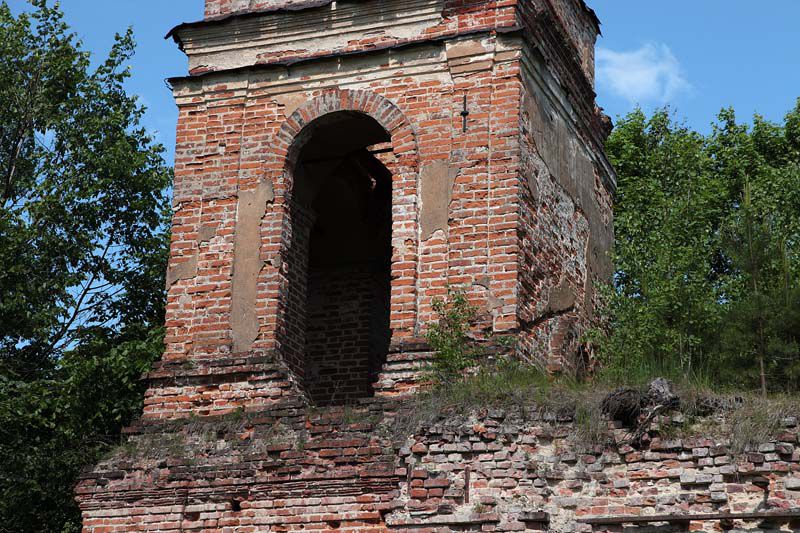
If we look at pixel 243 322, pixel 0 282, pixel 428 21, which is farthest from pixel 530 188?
pixel 0 282

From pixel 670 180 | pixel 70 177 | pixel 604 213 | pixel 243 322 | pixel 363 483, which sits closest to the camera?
pixel 363 483

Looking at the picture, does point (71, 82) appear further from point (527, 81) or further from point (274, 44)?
point (527, 81)

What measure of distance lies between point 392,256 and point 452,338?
1.13 metres

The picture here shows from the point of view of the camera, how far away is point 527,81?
444 inches

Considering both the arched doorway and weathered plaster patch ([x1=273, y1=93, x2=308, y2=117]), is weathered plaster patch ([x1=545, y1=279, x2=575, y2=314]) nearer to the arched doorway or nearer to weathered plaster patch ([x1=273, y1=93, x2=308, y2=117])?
the arched doorway

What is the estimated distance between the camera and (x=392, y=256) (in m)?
11.1

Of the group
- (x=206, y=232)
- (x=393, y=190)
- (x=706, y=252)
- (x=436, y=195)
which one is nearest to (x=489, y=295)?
(x=436, y=195)

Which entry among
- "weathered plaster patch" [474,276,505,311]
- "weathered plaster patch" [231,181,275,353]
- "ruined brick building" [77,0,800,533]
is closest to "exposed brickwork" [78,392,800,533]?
"ruined brick building" [77,0,800,533]

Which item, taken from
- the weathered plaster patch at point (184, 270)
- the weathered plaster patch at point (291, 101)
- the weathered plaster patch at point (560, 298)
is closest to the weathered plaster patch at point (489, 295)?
the weathered plaster patch at point (560, 298)

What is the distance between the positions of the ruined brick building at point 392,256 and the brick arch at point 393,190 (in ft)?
0.06

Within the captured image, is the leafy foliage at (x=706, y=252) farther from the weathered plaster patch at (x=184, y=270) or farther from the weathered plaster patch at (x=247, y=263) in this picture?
the weathered plaster patch at (x=184, y=270)

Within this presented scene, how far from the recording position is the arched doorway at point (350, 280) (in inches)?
522

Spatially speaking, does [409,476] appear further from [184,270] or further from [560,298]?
[184,270]

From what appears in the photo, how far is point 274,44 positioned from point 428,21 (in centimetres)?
141
